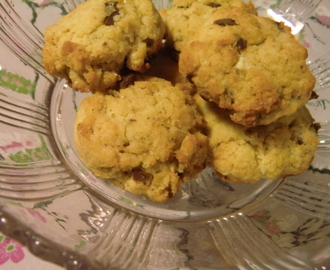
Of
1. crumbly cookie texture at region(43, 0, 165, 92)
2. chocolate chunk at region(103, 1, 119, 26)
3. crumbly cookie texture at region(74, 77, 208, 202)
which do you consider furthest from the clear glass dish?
chocolate chunk at region(103, 1, 119, 26)

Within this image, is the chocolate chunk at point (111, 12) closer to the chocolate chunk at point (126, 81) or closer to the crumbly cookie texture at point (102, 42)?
the crumbly cookie texture at point (102, 42)

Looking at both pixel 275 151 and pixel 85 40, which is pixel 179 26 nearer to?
pixel 85 40

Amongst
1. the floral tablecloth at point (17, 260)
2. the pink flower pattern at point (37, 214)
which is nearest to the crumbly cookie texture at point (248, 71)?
the pink flower pattern at point (37, 214)

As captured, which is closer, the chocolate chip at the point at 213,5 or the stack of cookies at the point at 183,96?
the stack of cookies at the point at 183,96

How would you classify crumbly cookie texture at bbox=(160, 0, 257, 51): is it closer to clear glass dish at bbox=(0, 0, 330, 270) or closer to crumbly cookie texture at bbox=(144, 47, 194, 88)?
crumbly cookie texture at bbox=(144, 47, 194, 88)

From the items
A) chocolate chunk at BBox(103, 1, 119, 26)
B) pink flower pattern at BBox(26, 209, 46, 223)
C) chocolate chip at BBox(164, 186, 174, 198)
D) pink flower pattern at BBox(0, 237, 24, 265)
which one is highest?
chocolate chunk at BBox(103, 1, 119, 26)

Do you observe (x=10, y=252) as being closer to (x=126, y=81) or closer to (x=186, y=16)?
(x=126, y=81)
